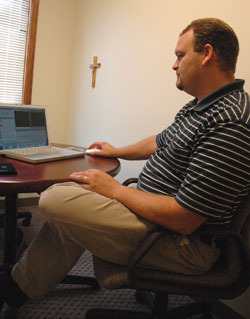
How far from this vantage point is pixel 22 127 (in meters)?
1.53

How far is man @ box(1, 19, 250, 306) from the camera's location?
3.20 feet

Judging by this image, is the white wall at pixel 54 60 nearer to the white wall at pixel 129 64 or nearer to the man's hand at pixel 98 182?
the white wall at pixel 129 64

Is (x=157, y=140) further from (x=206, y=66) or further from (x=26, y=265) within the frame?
(x=26, y=265)

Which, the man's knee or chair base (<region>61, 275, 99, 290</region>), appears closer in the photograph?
the man's knee

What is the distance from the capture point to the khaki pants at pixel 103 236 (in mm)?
1018

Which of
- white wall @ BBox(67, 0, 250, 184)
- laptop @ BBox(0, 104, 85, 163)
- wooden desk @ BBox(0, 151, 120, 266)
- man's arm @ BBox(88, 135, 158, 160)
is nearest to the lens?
wooden desk @ BBox(0, 151, 120, 266)

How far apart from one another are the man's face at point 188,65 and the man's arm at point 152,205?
53 cm

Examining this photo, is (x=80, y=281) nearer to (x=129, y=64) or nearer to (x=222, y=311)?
(x=222, y=311)

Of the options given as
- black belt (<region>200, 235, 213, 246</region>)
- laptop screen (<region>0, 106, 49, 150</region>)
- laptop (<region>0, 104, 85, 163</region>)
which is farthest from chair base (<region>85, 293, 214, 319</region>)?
laptop screen (<region>0, 106, 49, 150</region>)

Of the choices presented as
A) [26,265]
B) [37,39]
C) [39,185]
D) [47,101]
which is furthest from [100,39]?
[26,265]

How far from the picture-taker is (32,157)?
1434 millimetres

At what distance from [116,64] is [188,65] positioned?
139cm

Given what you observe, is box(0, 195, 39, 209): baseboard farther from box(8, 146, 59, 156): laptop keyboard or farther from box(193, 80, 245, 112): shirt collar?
box(193, 80, 245, 112): shirt collar

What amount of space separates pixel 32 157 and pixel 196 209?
0.83 metres
